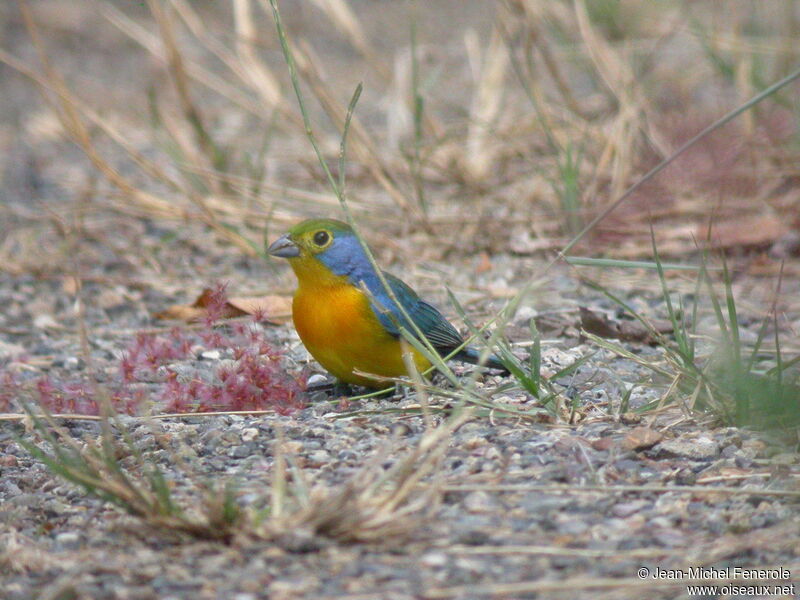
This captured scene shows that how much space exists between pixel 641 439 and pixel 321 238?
1.34 meters

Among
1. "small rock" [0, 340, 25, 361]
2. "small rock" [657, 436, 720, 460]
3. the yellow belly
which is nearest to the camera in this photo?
"small rock" [657, 436, 720, 460]

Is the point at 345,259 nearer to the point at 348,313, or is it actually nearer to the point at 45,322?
the point at 348,313

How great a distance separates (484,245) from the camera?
522 cm

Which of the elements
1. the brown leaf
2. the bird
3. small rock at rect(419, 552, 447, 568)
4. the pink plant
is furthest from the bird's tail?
small rock at rect(419, 552, 447, 568)

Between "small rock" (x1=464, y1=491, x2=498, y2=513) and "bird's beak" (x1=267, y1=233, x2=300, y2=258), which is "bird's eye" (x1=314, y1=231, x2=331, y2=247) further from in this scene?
"small rock" (x1=464, y1=491, x2=498, y2=513)

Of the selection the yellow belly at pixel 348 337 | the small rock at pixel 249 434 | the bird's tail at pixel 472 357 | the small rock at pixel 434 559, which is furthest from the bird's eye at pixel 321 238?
the small rock at pixel 434 559

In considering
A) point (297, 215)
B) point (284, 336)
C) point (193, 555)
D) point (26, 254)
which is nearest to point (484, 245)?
point (297, 215)

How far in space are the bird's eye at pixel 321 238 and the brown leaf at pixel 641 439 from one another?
4.21 ft

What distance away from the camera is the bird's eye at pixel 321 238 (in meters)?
3.56

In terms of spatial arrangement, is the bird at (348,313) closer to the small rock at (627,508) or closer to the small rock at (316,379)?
the small rock at (316,379)

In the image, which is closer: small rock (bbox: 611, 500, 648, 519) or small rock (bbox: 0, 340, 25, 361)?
small rock (bbox: 611, 500, 648, 519)

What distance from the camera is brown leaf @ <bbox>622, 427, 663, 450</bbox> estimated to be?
106 inches

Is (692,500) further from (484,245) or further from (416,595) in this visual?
(484,245)

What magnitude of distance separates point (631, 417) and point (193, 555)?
1.29 meters
